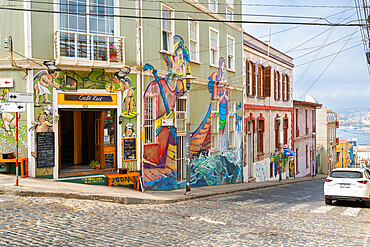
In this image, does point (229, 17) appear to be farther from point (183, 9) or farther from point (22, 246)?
point (22, 246)

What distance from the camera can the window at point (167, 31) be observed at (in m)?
18.0

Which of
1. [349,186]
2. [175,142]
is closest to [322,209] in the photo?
[349,186]

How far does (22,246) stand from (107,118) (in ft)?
28.9

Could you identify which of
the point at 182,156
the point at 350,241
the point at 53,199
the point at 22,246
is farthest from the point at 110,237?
the point at 182,156

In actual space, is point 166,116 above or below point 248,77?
below

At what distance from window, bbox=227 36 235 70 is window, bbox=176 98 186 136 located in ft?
19.7

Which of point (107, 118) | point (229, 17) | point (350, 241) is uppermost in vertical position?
point (229, 17)

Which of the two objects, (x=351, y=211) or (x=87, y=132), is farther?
(x=87, y=132)

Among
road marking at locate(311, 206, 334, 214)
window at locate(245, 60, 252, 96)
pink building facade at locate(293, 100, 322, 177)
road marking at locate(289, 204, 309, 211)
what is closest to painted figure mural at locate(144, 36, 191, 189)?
road marking at locate(289, 204, 309, 211)

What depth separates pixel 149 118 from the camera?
17.0 m

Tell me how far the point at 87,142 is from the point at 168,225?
28.9ft

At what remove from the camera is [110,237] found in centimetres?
820

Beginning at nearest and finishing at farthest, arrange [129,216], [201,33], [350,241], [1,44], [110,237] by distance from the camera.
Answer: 1. [110,237]
2. [350,241]
3. [129,216]
4. [1,44]
5. [201,33]

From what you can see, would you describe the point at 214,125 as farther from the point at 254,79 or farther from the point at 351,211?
the point at 351,211
